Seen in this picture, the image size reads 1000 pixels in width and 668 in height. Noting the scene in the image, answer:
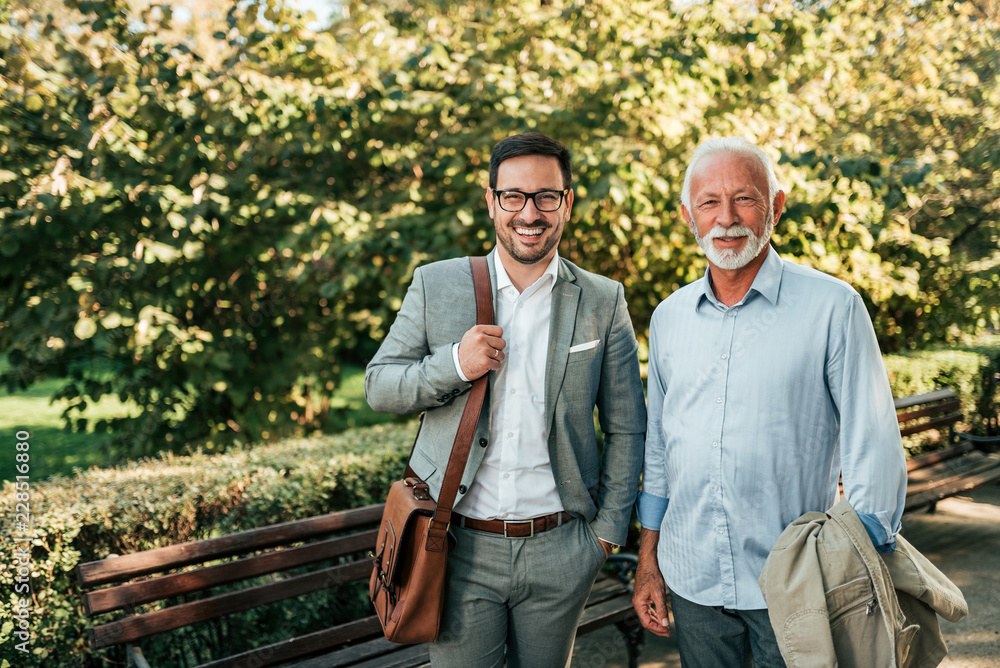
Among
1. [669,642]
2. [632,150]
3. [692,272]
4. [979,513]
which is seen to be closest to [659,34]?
[632,150]

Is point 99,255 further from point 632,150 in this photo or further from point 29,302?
point 632,150

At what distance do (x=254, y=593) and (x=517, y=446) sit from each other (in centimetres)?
161

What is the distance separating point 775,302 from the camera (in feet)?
6.05

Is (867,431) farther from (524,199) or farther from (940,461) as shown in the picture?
(940,461)

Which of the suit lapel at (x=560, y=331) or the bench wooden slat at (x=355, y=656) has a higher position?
the suit lapel at (x=560, y=331)

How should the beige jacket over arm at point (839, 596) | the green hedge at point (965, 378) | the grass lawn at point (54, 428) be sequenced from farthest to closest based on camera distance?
the green hedge at point (965, 378) → the grass lawn at point (54, 428) → the beige jacket over arm at point (839, 596)

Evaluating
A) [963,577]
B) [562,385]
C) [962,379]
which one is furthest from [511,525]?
[962,379]

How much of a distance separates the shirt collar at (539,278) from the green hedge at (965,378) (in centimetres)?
560

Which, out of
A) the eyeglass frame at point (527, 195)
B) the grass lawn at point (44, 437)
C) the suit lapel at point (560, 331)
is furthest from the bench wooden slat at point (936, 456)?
the grass lawn at point (44, 437)

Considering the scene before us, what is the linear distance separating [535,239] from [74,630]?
8.50ft

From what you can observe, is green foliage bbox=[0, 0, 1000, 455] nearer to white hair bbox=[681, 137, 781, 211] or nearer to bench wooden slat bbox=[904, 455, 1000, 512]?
bench wooden slat bbox=[904, 455, 1000, 512]

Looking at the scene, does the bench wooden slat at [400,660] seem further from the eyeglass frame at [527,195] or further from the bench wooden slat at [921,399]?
the bench wooden slat at [921,399]

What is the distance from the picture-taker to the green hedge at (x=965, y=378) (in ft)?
21.7

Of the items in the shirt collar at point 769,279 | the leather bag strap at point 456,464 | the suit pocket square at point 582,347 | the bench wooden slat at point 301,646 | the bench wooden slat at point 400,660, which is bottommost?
the bench wooden slat at point 400,660
